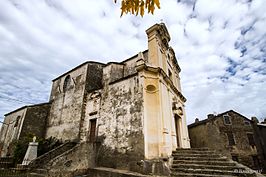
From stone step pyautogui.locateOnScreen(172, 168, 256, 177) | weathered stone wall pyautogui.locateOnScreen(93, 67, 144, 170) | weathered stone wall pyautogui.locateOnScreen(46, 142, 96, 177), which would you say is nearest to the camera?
stone step pyautogui.locateOnScreen(172, 168, 256, 177)

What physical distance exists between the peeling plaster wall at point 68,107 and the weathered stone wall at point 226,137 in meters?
14.9

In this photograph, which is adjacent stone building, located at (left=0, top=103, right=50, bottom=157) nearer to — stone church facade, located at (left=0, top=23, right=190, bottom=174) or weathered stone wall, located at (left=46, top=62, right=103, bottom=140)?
stone church facade, located at (left=0, top=23, right=190, bottom=174)

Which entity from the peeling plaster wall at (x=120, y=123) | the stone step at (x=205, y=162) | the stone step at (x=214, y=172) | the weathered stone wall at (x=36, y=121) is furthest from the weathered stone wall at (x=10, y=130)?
the stone step at (x=214, y=172)

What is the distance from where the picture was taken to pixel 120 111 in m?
9.93

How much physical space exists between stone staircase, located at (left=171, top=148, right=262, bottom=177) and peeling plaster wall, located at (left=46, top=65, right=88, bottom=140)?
7.69m

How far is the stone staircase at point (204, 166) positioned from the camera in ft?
20.2

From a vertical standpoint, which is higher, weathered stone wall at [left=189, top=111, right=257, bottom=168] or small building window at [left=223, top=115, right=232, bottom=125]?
small building window at [left=223, top=115, right=232, bottom=125]

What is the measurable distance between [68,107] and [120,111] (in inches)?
251

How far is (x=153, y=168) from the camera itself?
24.5ft

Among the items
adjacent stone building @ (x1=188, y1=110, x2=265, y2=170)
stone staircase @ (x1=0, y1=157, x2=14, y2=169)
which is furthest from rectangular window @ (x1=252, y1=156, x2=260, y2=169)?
stone staircase @ (x1=0, y1=157, x2=14, y2=169)

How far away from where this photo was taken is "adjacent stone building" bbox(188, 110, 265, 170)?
18406 mm

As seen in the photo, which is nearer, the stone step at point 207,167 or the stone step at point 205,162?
the stone step at point 207,167

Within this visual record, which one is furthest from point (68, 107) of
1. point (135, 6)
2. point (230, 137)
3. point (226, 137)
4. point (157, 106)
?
point (230, 137)

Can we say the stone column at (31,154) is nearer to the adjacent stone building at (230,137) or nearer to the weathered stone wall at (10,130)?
the weathered stone wall at (10,130)
